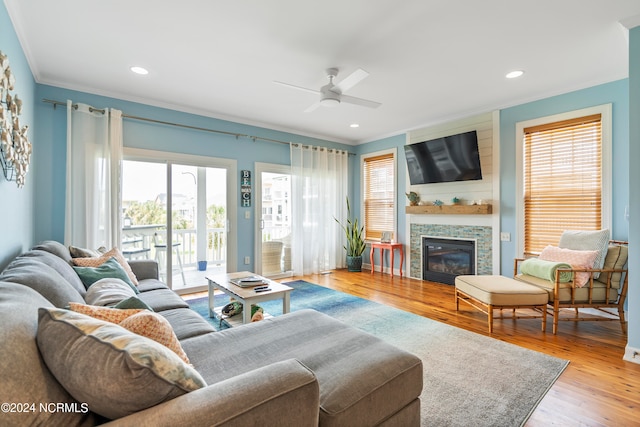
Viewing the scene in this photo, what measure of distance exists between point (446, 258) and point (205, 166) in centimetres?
395

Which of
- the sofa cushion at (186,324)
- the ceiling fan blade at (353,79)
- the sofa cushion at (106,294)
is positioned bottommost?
the sofa cushion at (186,324)

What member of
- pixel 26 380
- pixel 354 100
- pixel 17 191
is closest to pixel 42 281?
pixel 26 380

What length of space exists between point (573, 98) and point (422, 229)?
100 inches

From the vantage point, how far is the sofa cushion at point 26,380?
0.72 m

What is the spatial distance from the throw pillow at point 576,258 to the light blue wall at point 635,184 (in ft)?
1.73

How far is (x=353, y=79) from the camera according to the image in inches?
105

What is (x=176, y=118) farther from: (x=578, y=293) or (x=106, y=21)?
(x=578, y=293)

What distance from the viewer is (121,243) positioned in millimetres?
3707

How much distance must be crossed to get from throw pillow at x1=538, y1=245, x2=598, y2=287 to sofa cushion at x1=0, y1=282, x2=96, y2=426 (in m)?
3.60

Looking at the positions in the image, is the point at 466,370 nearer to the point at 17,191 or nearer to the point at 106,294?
the point at 106,294

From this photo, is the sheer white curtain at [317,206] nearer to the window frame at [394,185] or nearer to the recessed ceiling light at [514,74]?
the window frame at [394,185]

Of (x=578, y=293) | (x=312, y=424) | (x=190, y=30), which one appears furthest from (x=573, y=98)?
(x=312, y=424)

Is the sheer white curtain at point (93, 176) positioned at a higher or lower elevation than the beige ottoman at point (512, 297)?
higher

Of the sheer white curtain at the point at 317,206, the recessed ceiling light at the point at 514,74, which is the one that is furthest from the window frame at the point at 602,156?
the sheer white curtain at the point at 317,206
